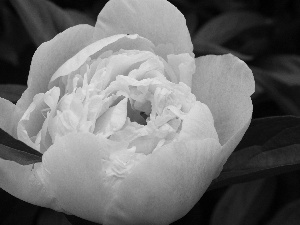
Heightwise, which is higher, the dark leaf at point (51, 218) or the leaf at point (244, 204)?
the dark leaf at point (51, 218)

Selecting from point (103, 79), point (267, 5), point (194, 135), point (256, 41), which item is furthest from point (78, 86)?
point (267, 5)

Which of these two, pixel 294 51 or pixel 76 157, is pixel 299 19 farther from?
pixel 76 157

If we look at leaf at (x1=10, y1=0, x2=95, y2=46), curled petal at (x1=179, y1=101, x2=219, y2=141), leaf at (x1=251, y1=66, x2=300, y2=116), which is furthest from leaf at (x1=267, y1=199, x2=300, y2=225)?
leaf at (x1=10, y1=0, x2=95, y2=46)

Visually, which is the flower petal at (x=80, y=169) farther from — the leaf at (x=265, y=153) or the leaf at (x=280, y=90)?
the leaf at (x=280, y=90)

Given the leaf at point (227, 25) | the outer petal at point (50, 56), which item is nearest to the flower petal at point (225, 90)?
the outer petal at point (50, 56)

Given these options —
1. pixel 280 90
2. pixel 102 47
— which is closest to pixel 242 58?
pixel 280 90
